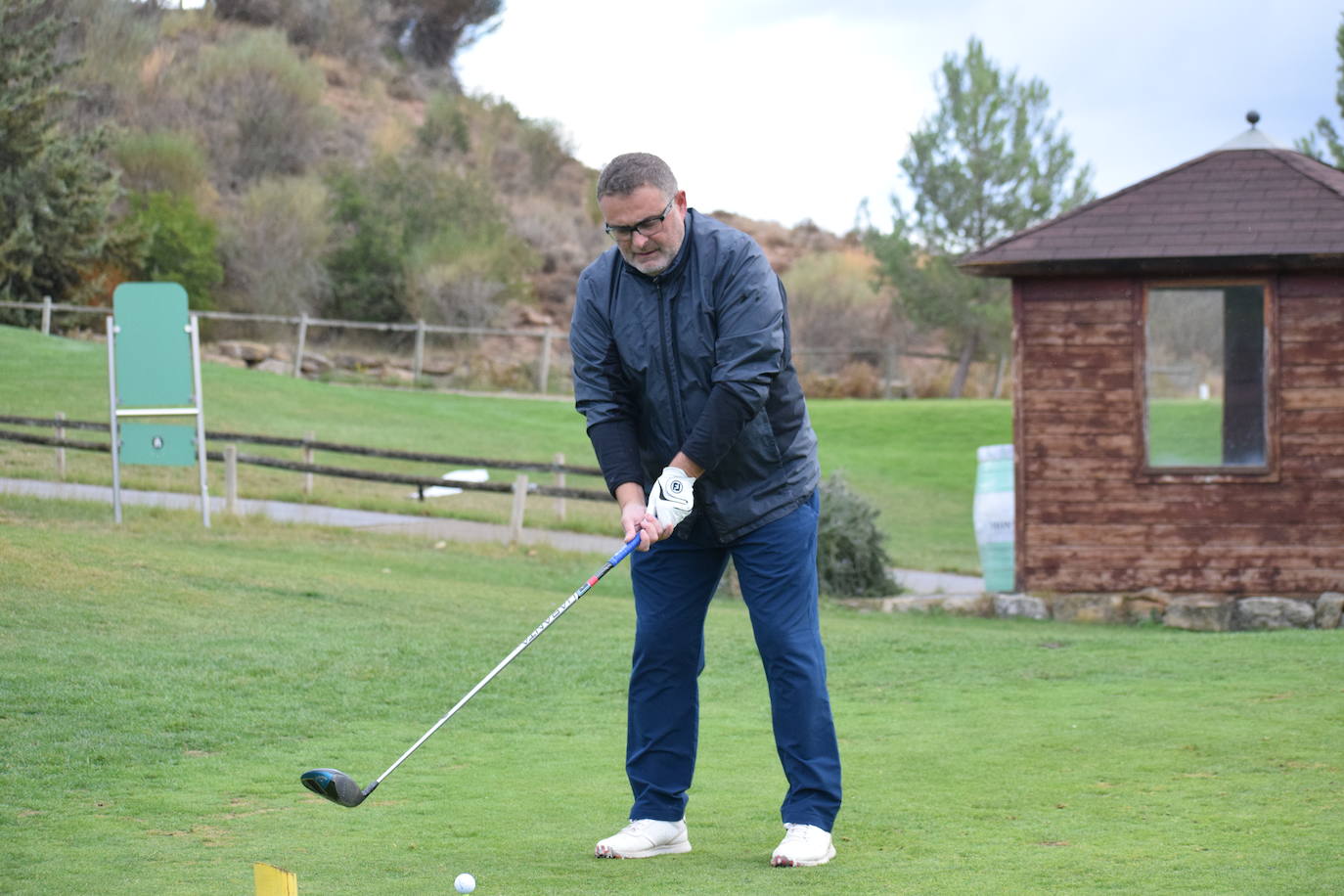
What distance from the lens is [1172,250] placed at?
11.6m

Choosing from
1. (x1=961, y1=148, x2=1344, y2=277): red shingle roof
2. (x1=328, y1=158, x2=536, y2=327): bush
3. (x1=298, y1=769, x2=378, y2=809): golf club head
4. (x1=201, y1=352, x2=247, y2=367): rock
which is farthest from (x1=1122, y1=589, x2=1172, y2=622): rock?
(x1=328, y1=158, x2=536, y2=327): bush

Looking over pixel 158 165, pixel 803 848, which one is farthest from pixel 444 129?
pixel 803 848

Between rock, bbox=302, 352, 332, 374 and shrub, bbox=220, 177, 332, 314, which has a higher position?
shrub, bbox=220, 177, 332, 314

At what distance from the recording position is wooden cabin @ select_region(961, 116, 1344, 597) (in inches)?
460

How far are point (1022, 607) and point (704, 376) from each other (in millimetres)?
8559

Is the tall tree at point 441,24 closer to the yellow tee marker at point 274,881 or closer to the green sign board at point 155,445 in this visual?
the green sign board at point 155,445

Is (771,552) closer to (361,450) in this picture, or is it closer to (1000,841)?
(1000,841)

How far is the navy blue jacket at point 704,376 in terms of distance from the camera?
404 cm

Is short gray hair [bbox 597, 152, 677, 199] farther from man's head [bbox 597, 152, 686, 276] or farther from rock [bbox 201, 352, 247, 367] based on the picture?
rock [bbox 201, 352, 247, 367]

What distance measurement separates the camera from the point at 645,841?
4.11m

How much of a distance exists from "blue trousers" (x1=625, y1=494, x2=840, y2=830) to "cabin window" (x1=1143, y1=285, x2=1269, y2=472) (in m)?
8.36

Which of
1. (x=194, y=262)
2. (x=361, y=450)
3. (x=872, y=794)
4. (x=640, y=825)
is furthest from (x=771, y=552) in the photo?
(x=194, y=262)

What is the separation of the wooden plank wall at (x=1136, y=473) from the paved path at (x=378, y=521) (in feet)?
7.40

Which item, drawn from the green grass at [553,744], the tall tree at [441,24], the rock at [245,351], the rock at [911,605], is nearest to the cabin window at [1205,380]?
the green grass at [553,744]
